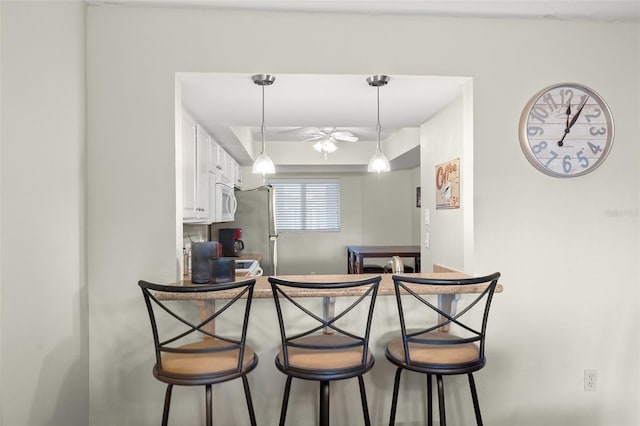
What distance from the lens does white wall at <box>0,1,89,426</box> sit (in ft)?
4.95

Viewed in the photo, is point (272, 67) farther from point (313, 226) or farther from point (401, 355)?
point (313, 226)

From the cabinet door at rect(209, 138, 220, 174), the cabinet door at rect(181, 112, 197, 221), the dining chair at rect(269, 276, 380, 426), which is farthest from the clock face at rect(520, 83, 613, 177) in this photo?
the cabinet door at rect(209, 138, 220, 174)

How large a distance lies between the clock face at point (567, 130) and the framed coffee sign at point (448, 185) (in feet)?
1.40

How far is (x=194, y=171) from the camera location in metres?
2.93

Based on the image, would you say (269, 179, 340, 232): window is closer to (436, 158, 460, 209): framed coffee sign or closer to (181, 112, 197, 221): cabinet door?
(181, 112, 197, 221): cabinet door

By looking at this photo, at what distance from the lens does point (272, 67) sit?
6.78 ft

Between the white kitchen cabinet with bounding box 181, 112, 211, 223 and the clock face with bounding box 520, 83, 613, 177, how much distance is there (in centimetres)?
214

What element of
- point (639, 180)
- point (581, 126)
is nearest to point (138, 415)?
point (581, 126)

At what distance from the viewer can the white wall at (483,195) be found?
200 centimetres

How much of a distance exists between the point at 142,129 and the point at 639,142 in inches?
108

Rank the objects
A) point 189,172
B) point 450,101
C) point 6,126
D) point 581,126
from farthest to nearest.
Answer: point 189,172 → point 450,101 → point 581,126 → point 6,126

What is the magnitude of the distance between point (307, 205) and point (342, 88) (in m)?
4.20

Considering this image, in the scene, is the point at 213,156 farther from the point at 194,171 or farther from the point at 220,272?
the point at 220,272

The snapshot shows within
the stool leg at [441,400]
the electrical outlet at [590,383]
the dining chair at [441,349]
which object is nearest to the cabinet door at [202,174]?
the dining chair at [441,349]
